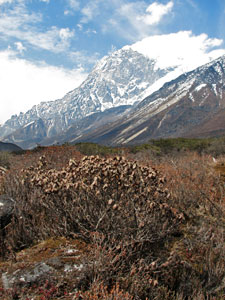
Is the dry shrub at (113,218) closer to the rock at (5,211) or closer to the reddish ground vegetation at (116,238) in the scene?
the reddish ground vegetation at (116,238)

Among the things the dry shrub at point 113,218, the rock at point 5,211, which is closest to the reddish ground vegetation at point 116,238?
the dry shrub at point 113,218

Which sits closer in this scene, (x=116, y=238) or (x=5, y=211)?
(x=116, y=238)

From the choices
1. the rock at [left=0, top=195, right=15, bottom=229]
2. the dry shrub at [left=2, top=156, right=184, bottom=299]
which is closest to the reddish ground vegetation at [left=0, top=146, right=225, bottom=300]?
the dry shrub at [left=2, top=156, right=184, bottom=299]

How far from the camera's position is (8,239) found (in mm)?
4469

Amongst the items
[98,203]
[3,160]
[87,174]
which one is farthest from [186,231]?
[3,160]

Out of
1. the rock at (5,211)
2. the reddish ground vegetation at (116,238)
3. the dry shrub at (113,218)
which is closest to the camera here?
the reddish ground vegetation at (116,238)

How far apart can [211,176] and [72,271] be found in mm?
5504

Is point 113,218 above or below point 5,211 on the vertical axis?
below

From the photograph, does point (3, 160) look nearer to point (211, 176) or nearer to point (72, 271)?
point (211, 176)

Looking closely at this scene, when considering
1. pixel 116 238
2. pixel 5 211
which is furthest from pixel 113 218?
pixel 5 211

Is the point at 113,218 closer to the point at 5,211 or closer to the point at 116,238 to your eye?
the point at 116,238

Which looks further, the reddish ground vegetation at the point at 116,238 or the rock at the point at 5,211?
the rock at the point at 5,211

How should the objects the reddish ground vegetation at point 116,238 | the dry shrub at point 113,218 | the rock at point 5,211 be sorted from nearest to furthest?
the reddish ground vegetation at point 116,238 < the dry shrub at point 113,218 < the rock at point 5,211

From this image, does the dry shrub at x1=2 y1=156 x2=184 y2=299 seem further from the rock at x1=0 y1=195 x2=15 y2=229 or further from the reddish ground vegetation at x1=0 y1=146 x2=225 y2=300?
the rock at x1=0 y1=195 x2=15 y2=229
